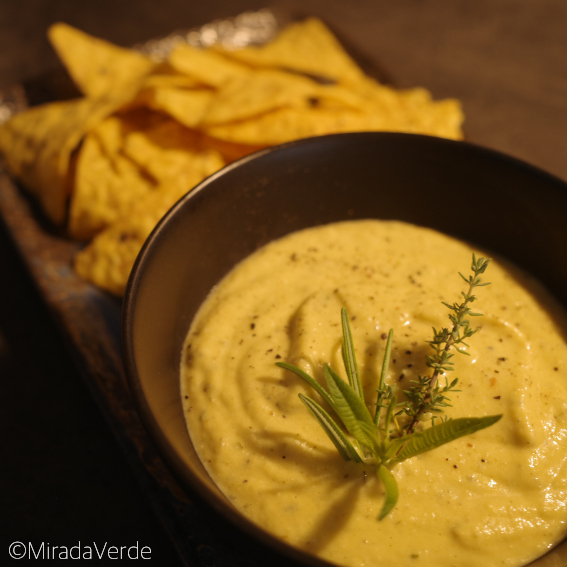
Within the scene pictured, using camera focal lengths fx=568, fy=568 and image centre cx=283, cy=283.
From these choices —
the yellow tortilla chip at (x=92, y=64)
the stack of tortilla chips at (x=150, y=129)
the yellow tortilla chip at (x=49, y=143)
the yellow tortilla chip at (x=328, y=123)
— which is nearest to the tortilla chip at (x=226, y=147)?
the stack of tortilla chips at (x=150, y=129)

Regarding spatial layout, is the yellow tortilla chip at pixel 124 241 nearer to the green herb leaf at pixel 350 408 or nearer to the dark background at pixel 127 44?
the dark background at pixel 127 44

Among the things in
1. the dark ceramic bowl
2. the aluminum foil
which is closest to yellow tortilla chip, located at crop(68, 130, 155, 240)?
the dark ceramic bowl

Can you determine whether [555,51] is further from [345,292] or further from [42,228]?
[42,228]

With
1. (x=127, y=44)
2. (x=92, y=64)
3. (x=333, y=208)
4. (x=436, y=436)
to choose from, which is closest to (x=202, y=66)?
(x=92, y=64)

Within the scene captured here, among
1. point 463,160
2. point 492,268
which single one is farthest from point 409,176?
point 492,268

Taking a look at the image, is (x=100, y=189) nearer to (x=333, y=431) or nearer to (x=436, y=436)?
(x=333, y=431)
